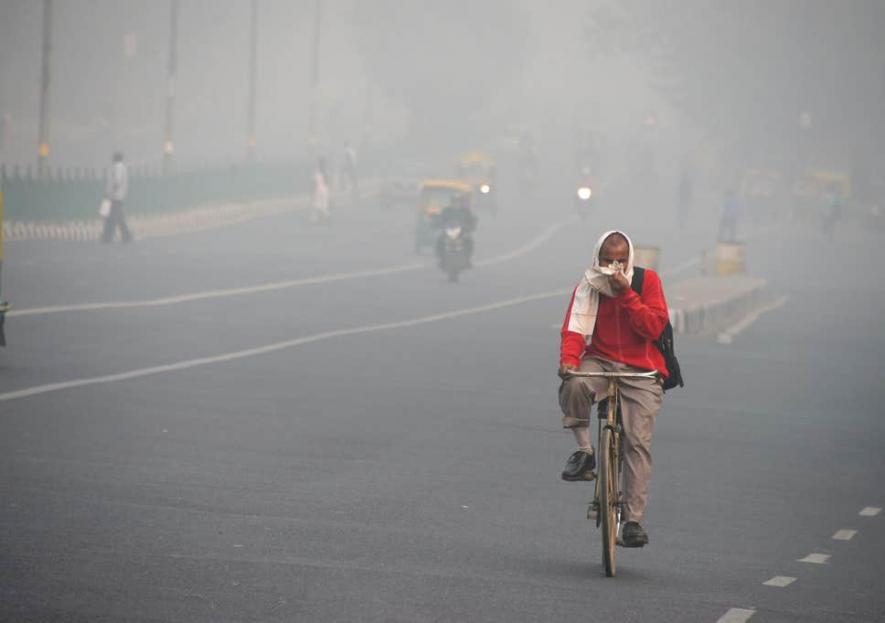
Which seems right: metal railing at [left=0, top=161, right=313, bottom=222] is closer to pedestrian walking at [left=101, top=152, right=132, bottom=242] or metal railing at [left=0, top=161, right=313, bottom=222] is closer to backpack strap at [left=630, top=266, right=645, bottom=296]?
pedestrian walking at [left=101, top=152, right=132, bottom=242]

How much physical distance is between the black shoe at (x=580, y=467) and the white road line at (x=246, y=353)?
7.77 m

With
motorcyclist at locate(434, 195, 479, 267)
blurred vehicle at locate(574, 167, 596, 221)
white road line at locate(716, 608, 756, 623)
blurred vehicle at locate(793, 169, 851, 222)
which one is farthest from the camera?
blurred vehicle at locate(793, 169, 851, 222)

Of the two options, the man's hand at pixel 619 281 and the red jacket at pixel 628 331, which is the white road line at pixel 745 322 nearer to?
the red jacket at pixel 628 331

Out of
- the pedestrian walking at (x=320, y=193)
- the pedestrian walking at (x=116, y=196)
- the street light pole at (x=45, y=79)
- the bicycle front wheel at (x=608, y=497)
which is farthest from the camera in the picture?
the pedestrian walking at (x=320, y=193)

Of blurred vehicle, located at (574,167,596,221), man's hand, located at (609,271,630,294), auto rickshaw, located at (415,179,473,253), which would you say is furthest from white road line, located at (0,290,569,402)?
blurred vehicle, located at (574,167,596,221)

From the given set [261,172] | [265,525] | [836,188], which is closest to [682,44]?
[836,188]

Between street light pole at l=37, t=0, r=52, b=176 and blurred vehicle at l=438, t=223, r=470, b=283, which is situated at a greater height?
street light pole at l=37, t=0, r=52, b=176

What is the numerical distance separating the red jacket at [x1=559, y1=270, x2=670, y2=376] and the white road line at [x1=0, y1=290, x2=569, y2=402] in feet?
25.5

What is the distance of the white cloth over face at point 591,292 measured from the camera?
9750 mm

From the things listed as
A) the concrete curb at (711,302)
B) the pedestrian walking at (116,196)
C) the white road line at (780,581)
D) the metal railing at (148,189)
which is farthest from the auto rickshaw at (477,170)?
the white road line at (780,581)

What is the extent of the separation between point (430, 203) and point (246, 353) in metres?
30.2

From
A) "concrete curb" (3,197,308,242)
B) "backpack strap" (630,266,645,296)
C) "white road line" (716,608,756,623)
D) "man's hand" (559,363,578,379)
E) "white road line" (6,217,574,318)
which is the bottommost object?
"white road line" (6,217,574,318)

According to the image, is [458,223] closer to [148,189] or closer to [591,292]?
A: [148,189]

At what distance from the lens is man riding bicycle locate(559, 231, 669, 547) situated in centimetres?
979
